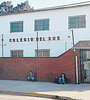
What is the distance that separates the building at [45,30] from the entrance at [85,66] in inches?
120

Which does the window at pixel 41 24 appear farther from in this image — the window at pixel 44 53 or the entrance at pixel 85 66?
the entrance at pixel 85 66

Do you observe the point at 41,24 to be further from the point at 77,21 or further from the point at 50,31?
the point at 77,21

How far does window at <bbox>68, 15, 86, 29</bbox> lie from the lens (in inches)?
781

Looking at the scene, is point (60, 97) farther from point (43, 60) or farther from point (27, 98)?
point (43, 60)

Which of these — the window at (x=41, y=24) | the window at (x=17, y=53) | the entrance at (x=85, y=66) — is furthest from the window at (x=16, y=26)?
the entrance at (x=85, y=66)

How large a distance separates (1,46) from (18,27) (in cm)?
261

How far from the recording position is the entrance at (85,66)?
53.6 ft

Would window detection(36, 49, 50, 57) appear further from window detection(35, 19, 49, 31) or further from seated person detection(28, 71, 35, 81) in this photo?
seated person detection(28, 71, 35, 81)

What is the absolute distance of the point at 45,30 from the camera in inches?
841

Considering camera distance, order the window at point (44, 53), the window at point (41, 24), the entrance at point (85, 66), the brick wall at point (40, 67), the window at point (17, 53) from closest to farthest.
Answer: the entrance at point (85, 66) → the brick wall at point (40, 67) → the window at point (44, 53) → the window at point (41, 24) → the window at point (17, 53)

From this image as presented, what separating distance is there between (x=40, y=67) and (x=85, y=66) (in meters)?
3.63

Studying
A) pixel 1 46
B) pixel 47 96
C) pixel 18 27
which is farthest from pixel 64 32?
pixel 47 96

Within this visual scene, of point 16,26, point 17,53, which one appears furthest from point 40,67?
point 16,26

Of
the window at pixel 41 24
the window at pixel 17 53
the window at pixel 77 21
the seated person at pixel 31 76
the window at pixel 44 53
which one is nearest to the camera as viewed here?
the seated person at pixel 31 76
